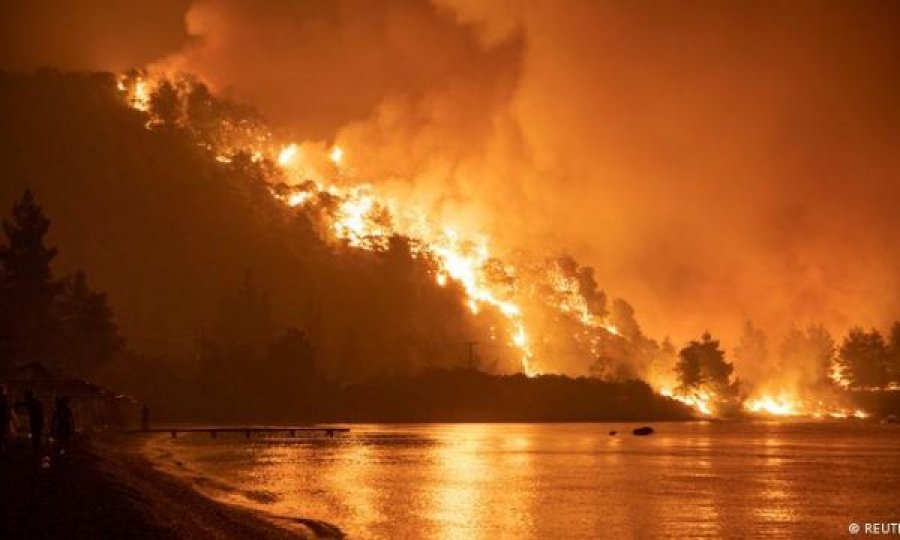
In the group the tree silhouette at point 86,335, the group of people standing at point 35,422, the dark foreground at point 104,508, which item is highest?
the tree silhouette at point 86,335

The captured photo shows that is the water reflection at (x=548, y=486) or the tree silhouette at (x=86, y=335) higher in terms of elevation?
the tree silhouette at (x=86, y=335)

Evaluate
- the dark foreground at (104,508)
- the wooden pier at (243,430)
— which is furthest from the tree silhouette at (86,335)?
the dark foreground at (104,508)

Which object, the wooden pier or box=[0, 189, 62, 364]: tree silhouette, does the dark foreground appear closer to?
box=[0, 189, 62, 364]: tree silhouette

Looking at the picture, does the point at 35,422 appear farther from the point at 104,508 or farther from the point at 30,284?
the point at 30,284

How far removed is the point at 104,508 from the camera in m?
37.8

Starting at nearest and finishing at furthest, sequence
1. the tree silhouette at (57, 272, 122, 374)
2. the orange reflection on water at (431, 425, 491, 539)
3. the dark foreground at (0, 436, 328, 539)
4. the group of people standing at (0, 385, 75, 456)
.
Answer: the dark foreground at (0, 436, 328, 539) → the group of people standing at (0, 385, 75, 456) → the orange reflection on water at (431, 425, 491, 539) → the tree silhouette at (57, 272, 122, 374)

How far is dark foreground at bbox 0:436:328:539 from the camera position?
32812 millimetres

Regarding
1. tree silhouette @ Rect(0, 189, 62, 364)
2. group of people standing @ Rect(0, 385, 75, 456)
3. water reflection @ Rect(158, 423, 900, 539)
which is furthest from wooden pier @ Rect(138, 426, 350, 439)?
group of people standing @ Rect(0, 385, 75, 456)

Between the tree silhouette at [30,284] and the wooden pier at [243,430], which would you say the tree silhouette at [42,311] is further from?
the wooden pier at [243,430]

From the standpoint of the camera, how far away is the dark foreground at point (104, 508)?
108ft

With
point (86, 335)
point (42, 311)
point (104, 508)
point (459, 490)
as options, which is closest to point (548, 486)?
point (459, 490)

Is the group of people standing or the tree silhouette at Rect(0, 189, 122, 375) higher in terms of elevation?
the tree silhouette at Rect(0, 189, 122, 375)

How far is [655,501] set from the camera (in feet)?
217

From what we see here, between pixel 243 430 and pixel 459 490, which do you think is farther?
pixel 243 430
